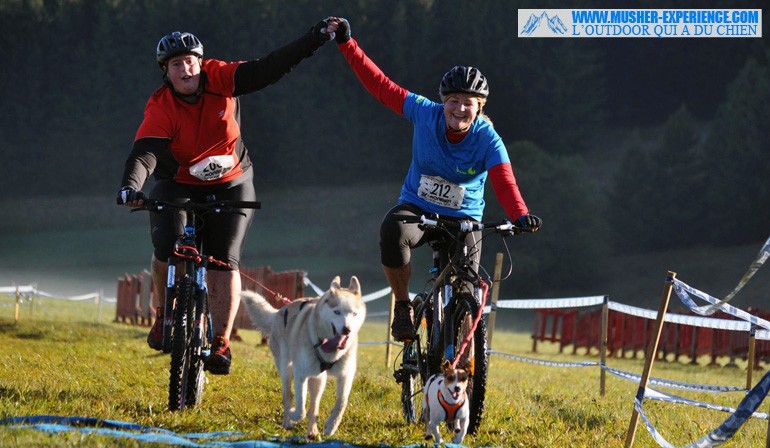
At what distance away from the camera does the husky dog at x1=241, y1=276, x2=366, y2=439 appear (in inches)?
235

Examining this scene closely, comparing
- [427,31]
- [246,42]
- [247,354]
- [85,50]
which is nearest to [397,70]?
[427,31]

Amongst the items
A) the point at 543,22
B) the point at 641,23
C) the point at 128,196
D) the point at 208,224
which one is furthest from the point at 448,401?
the point at 641,23

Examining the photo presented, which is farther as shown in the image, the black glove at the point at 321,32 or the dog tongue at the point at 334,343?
the black glove at the point at 321,32

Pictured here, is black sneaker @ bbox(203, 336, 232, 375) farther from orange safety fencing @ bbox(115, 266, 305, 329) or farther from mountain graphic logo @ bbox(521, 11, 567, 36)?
A: mountain graphic logo @ bbox(521, 11, 567, 36)

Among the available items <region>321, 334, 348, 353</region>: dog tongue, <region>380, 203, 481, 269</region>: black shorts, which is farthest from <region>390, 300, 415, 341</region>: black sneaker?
<region>321, 334, 348, 353</region>: dog tongue

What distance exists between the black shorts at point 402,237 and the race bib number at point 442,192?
0.12m

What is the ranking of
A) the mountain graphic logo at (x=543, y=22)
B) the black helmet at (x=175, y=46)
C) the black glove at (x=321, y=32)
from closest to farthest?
the black helmet at (x=175, y=46) → the black glove at (x=321, y=32) → the mountain graphic logo at (x=543, y=22)

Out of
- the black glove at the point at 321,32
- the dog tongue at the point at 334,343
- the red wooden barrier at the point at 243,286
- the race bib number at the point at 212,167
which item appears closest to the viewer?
the dog tongue at the point at 334,343

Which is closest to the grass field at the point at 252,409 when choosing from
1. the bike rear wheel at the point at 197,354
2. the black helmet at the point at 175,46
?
the bike rear wheel at the point at 197,354

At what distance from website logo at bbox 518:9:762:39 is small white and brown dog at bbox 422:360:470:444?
61.9 meters

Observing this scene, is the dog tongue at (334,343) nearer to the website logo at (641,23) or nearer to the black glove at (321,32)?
the black glove at (321,32)

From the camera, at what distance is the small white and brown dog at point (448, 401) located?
5.46 meters

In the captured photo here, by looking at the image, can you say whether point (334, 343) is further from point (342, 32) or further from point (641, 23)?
point (641, 23)

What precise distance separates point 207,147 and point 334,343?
194cm
